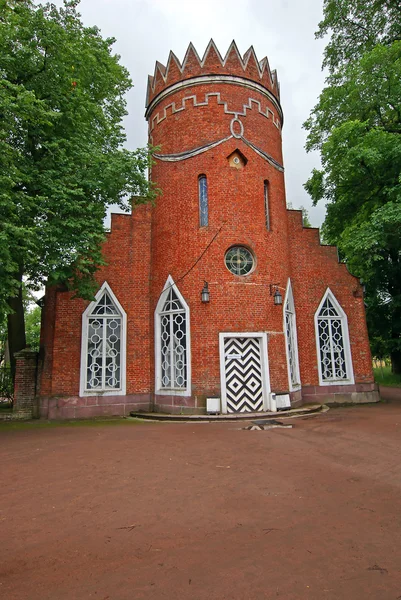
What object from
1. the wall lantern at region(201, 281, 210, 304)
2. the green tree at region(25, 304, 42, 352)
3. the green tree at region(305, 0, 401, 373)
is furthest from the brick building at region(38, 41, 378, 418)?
the green tree at region(25, 304, 42, 352)

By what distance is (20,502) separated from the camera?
4.72 metres

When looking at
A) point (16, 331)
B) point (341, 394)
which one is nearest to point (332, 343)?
point (341, 394)

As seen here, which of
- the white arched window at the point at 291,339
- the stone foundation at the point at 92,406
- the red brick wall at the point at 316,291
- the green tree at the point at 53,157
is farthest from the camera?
the red brick wall at the point at 316,291

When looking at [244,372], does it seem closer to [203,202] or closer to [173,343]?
[173,343]

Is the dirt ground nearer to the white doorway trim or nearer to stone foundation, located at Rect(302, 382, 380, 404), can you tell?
the white doorway trim

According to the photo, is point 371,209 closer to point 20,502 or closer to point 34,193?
point 34,193

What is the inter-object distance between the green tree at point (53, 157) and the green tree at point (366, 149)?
8767 mm

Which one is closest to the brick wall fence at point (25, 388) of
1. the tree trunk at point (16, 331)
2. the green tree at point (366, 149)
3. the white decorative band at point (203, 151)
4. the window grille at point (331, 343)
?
the tree trunk at point (16, 331)

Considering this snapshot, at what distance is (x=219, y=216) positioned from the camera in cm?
1281

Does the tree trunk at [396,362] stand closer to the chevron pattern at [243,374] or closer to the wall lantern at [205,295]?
the chevron pattern at [243,374]

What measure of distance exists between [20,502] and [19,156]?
7.91 m

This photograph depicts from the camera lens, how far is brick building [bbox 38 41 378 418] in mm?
12078

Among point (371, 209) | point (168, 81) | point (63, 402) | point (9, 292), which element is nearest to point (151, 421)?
point (63, 402)

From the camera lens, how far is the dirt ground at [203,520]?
113 inches
